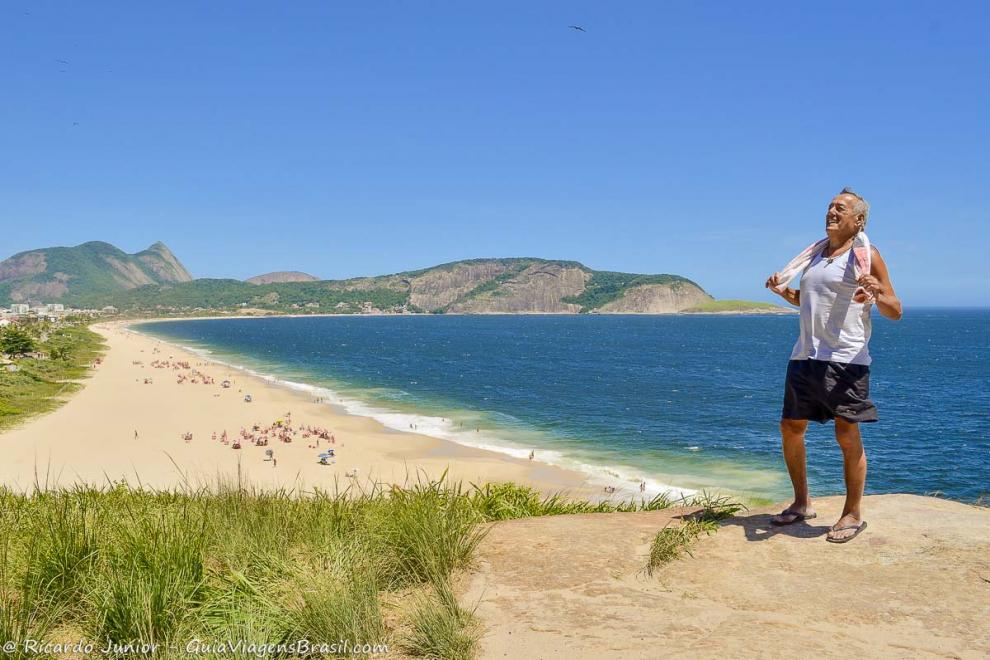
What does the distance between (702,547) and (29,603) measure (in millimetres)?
4367

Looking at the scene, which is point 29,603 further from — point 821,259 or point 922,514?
point 922,514

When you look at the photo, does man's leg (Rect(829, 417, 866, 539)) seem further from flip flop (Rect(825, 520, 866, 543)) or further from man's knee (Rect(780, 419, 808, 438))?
man's knee (Rect(780, 419, 808, 438))

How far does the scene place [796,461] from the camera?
16.5 feet

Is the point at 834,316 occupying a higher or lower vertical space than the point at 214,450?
higher

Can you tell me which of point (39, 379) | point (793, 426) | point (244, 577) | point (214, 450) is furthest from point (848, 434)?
point (39, 379)

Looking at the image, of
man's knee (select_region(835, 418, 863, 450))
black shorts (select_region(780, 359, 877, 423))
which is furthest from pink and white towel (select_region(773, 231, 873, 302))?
man's knee (select_region(835, 418, 863, 450))

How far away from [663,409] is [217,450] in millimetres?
24395

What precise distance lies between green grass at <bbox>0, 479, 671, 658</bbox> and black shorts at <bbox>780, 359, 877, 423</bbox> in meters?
2.69

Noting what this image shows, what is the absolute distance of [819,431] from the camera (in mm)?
32281

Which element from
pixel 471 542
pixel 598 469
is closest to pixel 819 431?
pixel 598 469

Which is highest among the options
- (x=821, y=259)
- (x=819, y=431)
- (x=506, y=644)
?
(x=821, y=259)

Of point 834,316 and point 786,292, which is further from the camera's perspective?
point 786,292

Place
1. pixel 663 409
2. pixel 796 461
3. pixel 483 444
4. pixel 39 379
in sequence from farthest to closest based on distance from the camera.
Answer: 1. pixel 39 379
2. pixel 663 409
3. pixel 483 444
4. pixel 796 461

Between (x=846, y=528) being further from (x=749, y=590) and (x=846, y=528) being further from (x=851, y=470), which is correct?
→ (x=749, y=590)
